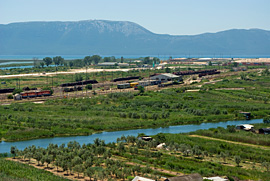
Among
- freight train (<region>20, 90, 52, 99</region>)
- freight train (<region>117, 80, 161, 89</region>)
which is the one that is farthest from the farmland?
freight train (<region>117, 80, 161, 89</region>)

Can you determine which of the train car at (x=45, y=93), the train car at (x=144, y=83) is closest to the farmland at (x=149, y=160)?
the train car at (x=45, y=93)

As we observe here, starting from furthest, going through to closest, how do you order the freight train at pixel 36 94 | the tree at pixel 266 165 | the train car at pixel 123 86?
1. the train car at pixel 123 86
2. the freight train at pixel 36 94
3. the tree at pixel 266 165

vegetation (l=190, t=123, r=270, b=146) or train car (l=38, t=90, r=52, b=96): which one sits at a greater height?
train car (l=38, t=90, r=52, b=96)

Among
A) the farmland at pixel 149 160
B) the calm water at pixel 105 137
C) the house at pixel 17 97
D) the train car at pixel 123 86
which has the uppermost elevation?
the train car at pixel 123 86

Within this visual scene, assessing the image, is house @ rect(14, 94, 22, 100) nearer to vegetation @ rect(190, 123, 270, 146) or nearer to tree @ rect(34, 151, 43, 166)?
vegetation @ rect(190, 123, 270, 146)

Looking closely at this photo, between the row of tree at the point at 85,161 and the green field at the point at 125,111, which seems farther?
the green field at the point at 125,111

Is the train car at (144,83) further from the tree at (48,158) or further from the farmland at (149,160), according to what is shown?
the tree at (48,158)

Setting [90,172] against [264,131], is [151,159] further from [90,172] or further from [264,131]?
[264,131]

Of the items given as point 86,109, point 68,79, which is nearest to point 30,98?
point 86,109

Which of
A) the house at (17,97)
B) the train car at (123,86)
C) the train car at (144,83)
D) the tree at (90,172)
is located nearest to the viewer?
the tree at (90,172)

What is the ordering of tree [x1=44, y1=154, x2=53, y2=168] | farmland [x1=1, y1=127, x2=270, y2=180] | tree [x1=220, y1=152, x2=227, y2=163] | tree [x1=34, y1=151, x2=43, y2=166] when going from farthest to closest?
tree [x1=220, y1=152, x2=227, y2=163], tree [x1=34, y1=151, x2=43, y2=166], tree [x1=44, y1=154, x2=53, y2=168], farmland [x1=1, y1=127, x2=270, y2=180]

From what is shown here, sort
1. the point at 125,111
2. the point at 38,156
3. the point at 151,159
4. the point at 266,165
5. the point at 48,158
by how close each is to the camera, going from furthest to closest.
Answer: the point at 125,111 < the point at 151,159 < the point at 38,156 < the point at 48,158 < the point at 266,165

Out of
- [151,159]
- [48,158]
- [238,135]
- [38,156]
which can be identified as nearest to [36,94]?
[38,156]
